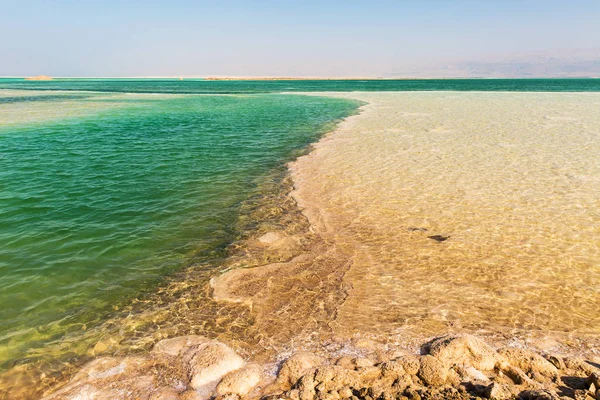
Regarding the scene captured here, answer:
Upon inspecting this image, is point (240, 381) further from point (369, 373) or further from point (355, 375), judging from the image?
point (369, 373)

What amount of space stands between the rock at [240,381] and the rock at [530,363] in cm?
390

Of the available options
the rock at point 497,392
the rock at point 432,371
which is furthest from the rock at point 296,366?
the rock at point 497,392

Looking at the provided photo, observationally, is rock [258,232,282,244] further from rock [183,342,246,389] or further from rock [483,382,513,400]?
rock [483,382,513,400]

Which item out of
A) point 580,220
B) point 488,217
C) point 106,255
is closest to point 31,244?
point 106,255

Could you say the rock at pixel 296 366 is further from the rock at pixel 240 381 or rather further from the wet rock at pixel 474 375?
the wet rock at pixel 474 375

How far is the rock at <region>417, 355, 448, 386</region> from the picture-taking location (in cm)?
494

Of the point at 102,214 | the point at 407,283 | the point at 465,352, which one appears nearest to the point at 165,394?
the point at 465,352

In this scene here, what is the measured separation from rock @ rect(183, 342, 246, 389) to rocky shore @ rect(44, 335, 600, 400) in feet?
0.05

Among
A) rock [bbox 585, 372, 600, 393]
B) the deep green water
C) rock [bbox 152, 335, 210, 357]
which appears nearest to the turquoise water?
the deep green water

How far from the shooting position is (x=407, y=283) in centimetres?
772

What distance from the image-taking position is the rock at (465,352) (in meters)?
5.29

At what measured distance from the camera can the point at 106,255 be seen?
9.22 m

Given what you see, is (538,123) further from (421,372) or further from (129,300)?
(129,300)

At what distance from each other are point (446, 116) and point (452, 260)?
96.1 ft
